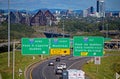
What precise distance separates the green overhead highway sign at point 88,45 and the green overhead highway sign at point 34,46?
209 centimetres

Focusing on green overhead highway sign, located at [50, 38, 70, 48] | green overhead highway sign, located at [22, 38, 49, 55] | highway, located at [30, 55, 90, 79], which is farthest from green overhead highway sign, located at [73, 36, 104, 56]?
highway, located at [30, 55, 90, 79]

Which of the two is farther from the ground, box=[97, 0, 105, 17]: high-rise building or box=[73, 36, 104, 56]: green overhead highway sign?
box=[97, 0, 105, 17]: high-rise building

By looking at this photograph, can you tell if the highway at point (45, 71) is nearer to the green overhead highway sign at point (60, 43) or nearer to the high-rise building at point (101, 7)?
the green overhead highway sign at point (60, 43)

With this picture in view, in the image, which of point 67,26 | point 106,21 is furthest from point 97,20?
point 67,26

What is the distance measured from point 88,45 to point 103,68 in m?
16.2

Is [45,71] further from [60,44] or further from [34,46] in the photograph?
[34,46]

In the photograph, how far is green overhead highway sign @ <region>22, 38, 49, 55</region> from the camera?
25469 mm

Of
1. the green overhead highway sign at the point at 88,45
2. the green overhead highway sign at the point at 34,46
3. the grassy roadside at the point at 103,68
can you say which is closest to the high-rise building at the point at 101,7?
the grassy roadside at the point at 103,68

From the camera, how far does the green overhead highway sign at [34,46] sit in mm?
25469

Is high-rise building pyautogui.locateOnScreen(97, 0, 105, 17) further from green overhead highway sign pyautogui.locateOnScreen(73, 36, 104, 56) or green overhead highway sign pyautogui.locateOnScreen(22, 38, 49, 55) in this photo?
green overhead highway sign pyautogui.locateOnScreen(22, 38, 49, 55)

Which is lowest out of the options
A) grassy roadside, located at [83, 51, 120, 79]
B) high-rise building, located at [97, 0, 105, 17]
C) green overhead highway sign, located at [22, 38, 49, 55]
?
grassy roadside, located at [83, 51, 120, 79]

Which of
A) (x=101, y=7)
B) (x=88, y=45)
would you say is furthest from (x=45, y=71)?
(x=101, y=7)

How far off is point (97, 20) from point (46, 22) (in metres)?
11.3

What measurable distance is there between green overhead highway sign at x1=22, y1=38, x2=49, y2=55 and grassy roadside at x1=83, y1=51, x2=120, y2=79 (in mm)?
8202
